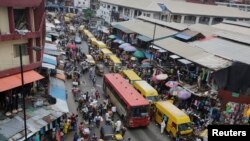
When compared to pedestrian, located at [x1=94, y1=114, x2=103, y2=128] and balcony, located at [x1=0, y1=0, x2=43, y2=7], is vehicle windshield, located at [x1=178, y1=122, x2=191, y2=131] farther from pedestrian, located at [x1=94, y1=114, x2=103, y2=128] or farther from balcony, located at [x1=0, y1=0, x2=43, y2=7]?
balcony, located at [x1=0, y1=0, x2=43, y2=7]

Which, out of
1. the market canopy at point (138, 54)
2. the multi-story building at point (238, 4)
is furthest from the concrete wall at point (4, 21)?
the multi-story building at point (238, 4)

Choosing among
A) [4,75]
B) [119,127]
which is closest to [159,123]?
[119,127]

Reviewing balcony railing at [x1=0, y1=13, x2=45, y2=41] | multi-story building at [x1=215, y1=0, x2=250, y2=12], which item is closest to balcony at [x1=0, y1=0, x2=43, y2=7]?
balcony railing at [x1=0, y1=13, x2=45, y2=41]

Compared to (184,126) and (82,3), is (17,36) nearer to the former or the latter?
(184,126)

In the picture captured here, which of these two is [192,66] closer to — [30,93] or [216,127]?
[30,93]

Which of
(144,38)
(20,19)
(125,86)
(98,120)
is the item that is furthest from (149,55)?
(20,19)

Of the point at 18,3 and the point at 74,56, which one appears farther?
the point at 74,56
